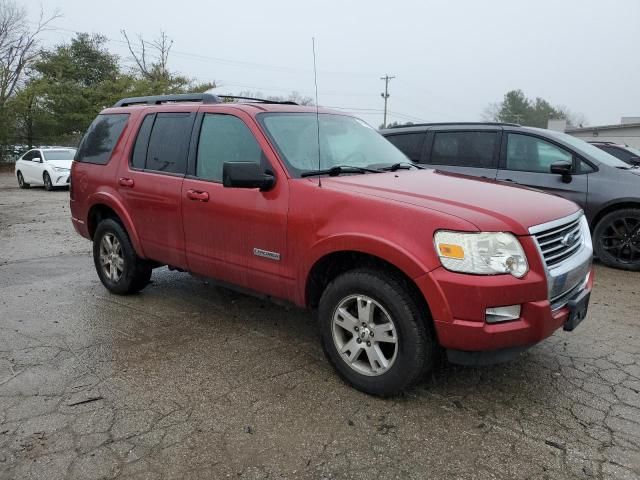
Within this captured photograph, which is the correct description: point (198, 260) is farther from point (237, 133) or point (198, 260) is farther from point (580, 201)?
point (580, 201)

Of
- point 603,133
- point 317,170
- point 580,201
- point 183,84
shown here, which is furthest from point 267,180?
point 603,133

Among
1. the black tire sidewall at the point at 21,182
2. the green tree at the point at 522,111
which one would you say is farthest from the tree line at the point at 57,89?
the green tree at the point at 522,111

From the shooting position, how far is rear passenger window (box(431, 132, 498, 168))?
7.07m

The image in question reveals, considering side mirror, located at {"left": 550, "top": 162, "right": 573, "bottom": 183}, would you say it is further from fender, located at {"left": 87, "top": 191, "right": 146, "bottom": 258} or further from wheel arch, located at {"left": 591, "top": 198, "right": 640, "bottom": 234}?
fender, located at {"left": 87, "top": 191, "right": 146, "bottom": 258}

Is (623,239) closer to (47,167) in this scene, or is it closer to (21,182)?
(47,167)

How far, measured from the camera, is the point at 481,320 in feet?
9.09

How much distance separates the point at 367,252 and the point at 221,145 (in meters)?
1.72

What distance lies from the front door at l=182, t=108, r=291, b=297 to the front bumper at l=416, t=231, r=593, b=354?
46.4 inches

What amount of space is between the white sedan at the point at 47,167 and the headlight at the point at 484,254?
54.7ft

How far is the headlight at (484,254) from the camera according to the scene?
2779 mm

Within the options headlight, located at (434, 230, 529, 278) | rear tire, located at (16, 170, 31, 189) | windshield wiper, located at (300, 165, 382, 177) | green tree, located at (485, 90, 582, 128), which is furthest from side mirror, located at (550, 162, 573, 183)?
green tree, located at (485, 90, 582, 128)

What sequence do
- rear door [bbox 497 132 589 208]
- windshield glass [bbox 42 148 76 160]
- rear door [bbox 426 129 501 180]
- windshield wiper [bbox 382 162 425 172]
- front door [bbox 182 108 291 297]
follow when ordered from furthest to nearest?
windshield glass [bbox 42 148 76 160]
rear door [bbox 426 129 501 180]
rear door [bbox 497 132 589 208]
windshield wiper [bbox 382 162 425 172]
front door [bbox 182 108 291 297]

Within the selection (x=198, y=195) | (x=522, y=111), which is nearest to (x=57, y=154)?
(x=198, y=195)

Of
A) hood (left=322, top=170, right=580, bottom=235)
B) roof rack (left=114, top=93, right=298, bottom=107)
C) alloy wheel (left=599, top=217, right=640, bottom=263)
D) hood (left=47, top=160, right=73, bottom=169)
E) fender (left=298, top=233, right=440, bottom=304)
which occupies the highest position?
roof rack (left=114, top=93, right=298, bottom=107)
